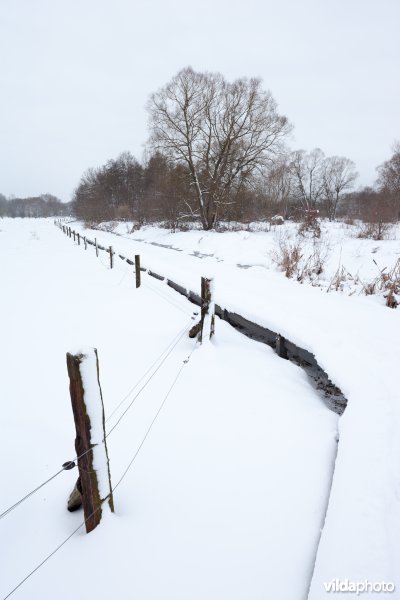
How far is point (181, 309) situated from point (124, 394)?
3.59 meters

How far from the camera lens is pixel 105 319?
22.1 ft

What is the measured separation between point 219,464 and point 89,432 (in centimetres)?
138

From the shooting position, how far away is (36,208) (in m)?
151

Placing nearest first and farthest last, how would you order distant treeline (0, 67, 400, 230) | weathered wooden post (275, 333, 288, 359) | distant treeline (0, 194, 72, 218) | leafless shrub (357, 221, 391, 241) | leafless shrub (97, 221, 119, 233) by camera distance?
weathered wooden post (275, 333, 288, 359) < leafless shrub (357, 221, 391, 241) < distant treeline (0, 67, 400, 230) < leafless shrub (97, 221, 119, 233) < distant treeline (0, 194, 72, 218)

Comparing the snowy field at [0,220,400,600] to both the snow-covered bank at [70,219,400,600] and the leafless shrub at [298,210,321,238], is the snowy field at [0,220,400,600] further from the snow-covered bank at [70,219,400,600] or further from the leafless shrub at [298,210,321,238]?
the leafless shrub at [298,210,321,238]

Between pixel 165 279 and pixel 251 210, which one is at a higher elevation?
pixel 251 210

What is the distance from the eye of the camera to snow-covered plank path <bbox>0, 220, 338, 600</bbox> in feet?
5.82

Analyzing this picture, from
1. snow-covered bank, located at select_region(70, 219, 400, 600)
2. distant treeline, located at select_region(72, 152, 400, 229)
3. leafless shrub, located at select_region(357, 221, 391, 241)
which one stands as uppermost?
distant treeline, located at select_region(72, 152, 400, 229)

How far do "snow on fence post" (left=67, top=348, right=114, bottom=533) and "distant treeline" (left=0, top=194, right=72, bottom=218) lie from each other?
503 feet

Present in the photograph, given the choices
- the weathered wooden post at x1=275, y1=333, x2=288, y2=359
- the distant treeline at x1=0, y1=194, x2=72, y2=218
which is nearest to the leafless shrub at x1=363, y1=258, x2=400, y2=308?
the weathered wooden post at x1=275, y1=333, x2=288, y2=359

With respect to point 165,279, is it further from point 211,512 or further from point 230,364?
point 211,512

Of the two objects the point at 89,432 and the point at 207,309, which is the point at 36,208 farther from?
the point at 89,432

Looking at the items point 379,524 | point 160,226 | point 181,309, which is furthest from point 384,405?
point 160,226

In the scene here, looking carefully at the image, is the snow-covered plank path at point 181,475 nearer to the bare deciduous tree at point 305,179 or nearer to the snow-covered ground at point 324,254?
the snow-covered ground at point 324,254
